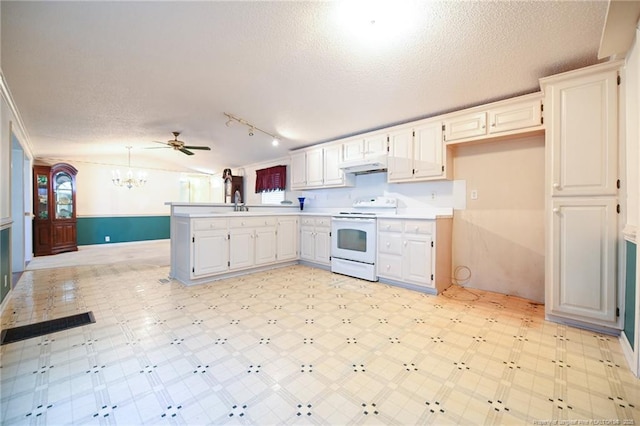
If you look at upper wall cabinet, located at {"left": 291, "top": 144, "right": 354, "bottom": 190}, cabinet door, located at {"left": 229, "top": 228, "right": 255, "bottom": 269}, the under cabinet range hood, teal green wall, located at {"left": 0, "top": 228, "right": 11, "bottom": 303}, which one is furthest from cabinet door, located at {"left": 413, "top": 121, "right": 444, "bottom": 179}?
teal green wall, located at {"left": 0, "top": 228, "right": 11, "bottom": 303}

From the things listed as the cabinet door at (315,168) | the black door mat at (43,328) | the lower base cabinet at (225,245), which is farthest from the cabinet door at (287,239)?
the black door mat at (43,328)

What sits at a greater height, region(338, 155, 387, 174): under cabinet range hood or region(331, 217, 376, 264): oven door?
region(338, 155, 387, 174): under cabinet range hood

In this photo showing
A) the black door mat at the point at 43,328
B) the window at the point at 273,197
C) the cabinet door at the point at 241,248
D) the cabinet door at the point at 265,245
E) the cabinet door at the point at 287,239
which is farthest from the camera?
the window at the point at 273,197

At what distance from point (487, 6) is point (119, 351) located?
138 inches

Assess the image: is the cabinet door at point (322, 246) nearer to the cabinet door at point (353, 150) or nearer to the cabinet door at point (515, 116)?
the cabinet door at point (353, 150)

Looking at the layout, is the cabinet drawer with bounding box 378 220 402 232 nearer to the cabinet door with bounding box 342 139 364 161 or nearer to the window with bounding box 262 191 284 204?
the cabinet door with bounding box 342 139 364 161

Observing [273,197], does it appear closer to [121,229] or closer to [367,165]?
[367,165]

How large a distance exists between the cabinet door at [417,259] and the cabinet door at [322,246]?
1329mm

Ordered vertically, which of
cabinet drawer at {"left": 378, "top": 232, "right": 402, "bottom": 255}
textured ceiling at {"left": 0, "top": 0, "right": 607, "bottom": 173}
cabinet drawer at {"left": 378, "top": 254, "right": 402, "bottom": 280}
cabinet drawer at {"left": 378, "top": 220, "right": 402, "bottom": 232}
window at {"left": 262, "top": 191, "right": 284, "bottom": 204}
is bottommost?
cabinet drawer at {"left": 378, "top": 254, "right": 402, "bottom": 280}

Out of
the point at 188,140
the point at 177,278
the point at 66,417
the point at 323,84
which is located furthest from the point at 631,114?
the point at 188,140

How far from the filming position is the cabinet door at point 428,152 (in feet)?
11.3

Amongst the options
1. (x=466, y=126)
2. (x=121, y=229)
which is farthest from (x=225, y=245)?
(x=121, y=229)

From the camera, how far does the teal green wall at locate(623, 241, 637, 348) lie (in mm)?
1841

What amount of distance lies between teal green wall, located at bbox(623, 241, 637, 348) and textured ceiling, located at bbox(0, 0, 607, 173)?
1.64 m
